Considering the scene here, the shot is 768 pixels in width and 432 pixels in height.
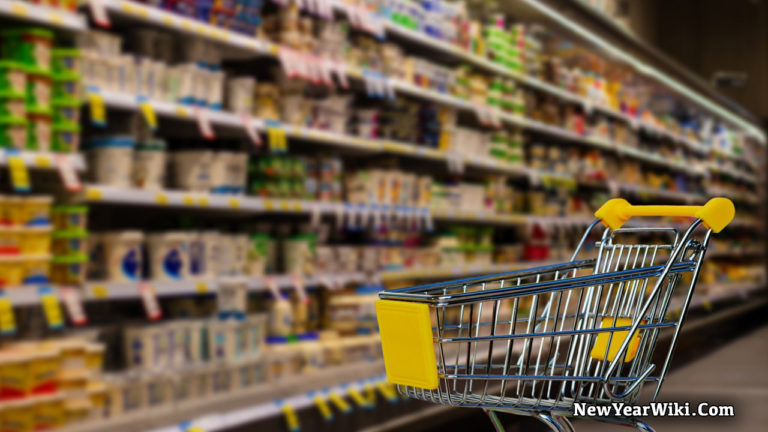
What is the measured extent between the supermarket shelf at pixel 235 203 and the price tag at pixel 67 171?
8cm

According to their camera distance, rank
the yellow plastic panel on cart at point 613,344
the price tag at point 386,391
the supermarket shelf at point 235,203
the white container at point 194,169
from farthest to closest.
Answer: the price tag at point 386,391 → the white container at point 194,169 → the supermarket shelf at point 235,203 → the yellow plastic panel on cart at point 613,344

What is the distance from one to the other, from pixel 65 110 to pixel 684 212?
77.5 inches

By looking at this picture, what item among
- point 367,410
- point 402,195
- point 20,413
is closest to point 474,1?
point 402,195

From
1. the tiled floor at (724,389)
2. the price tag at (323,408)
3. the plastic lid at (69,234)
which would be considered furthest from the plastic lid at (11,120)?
the tiled floor at (724,389)

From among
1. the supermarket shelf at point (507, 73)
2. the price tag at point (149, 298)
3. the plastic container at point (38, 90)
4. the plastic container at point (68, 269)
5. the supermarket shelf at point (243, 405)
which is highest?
the supermarket shelf at point (507, 73)

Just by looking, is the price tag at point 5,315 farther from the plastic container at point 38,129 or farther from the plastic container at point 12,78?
the plastic container at point 12,78

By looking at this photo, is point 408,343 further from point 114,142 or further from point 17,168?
point 114,142

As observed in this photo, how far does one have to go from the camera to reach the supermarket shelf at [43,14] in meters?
2.34

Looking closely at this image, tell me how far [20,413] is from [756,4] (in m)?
9.98

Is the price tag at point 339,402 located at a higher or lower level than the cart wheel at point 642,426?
lower

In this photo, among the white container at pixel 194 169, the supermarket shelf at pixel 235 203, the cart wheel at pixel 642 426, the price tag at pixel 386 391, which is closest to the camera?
the cart wheel at pixel 642 426

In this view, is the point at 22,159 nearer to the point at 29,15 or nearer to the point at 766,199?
the point at 29,15

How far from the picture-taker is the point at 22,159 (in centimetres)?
238

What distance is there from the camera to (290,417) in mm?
2836
